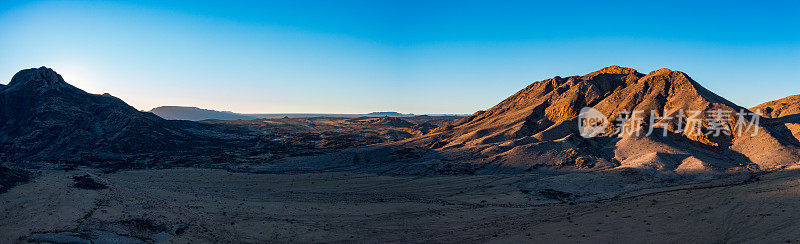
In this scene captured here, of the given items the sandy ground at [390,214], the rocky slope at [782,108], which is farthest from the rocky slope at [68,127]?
the rocky slope at [782,108]

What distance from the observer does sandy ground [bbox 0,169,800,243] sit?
22141 mm

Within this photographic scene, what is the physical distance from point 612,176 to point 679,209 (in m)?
14.2

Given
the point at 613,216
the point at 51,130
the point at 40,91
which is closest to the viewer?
the point at 613,216

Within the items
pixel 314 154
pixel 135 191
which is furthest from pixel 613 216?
pixel 314 154

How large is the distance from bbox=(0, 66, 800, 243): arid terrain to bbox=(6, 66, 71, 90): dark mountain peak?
19.2 inches

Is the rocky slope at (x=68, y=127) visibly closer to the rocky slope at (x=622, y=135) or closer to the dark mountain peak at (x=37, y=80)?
the dark mountain peak at (x=37, y=80)

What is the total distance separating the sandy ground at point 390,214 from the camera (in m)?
22.1

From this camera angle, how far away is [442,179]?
4403 cm

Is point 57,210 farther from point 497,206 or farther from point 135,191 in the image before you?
point 497,206

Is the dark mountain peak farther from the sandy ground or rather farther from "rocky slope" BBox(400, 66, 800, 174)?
"rocky slope" BBox(400, 66, 800, 174)

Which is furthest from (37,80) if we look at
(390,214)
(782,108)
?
(782,108)

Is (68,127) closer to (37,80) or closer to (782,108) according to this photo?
(37,80)

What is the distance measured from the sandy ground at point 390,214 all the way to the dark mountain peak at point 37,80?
196ft

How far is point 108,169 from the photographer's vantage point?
5500 cm
